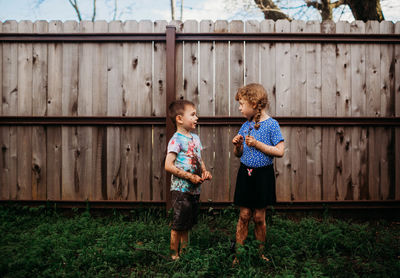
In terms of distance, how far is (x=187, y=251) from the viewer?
2.45 metres

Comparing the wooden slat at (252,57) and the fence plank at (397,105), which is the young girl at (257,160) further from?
the fence plank at (397,105)

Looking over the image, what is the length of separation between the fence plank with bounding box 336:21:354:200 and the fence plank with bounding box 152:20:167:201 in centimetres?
240

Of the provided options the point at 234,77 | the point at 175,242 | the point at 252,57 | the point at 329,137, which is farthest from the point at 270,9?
the point at 175,242

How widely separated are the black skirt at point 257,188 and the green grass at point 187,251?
14.1 inches

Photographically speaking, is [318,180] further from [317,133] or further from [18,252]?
[18,252]

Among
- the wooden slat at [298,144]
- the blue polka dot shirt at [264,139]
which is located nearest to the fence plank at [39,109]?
the blue polka dot shirt at [264,139]

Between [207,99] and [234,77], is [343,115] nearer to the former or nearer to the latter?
[234,77]

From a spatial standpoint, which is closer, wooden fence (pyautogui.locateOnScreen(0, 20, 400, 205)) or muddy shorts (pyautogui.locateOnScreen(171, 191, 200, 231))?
muddy shorts (pyautogui.locateOnScreen(171, 191, 200, 231))

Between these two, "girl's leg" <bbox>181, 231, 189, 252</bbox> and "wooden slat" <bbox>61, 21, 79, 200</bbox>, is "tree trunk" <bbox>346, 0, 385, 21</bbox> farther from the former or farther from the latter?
"girl's leg" <bbox>181, 231, 189, 252</bbox>

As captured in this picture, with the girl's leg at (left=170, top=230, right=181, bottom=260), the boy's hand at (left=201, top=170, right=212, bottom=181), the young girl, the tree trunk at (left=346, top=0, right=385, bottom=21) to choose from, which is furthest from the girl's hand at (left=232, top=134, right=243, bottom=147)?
the tree trunk at (left=346, top=0, right=385, bottom=21)

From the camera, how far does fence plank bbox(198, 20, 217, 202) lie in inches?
151

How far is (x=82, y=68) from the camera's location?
388 cm

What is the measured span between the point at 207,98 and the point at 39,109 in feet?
7.60

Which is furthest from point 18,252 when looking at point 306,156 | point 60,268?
point 306,156
